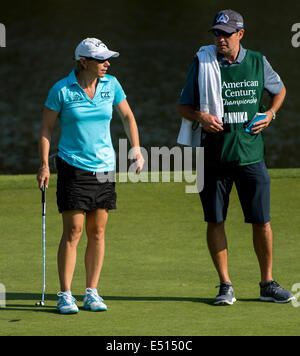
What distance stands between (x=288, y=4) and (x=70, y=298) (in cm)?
3782

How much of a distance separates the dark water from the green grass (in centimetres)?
905

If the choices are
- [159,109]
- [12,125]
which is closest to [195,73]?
[12,125]

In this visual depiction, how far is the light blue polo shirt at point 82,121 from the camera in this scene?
5715 millimetres

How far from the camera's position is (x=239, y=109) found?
593 centimetres

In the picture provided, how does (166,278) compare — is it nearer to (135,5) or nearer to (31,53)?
(31,53)

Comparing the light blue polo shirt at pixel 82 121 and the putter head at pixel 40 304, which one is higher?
the light blue polo shirt at pixel 82 121

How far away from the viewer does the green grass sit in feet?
17.4

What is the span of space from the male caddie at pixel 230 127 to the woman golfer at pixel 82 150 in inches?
18.9

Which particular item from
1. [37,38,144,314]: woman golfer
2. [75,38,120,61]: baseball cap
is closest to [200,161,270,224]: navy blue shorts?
[37,38,144,314]: woman golfer

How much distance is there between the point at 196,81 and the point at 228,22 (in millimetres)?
403

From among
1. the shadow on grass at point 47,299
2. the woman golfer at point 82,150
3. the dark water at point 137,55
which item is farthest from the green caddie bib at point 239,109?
the dark water at point 137,55

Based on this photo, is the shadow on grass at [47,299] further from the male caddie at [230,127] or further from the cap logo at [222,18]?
the cap logo at [222,18]

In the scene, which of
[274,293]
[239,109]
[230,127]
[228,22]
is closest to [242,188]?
[230,127]

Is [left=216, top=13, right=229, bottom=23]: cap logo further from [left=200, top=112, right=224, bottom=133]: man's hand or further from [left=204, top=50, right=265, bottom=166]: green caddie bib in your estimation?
[left=200, top=112, right=224, bottom=133]: man's hand
